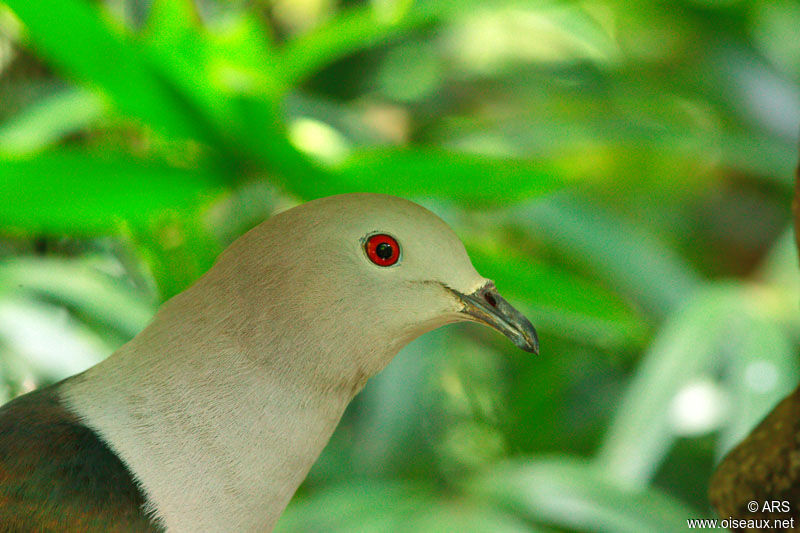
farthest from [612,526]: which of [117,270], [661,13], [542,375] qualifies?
[661,13]

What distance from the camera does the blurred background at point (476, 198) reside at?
1212mm

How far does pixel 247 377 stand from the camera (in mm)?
714

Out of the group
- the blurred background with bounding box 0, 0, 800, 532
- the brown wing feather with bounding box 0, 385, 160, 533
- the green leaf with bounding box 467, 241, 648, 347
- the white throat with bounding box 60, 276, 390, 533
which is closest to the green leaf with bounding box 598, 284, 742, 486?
the blurred background with bounding box 0, 0, 800, 532

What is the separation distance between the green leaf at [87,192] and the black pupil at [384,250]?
0.54 metres

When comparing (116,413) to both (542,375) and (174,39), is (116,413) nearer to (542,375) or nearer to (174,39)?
(174,39)

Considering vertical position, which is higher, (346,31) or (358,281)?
(346,31)

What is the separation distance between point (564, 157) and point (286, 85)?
2.68ft

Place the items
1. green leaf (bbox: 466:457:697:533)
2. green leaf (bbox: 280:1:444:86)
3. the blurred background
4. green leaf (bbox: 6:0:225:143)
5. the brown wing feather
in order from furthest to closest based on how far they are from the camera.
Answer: green leaf (bbox: 280:1:444:86) < green leaf (bbox: 466:457:697:533) < the blurred background < green leaf (bbox: 6:0:225:143) < the brown wing feather

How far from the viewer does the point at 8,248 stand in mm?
1382

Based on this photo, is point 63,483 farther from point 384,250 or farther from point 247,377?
point 384,250

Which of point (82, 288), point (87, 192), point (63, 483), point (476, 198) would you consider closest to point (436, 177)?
point (476, 198)

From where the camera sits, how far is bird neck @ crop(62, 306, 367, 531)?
69 centimetres

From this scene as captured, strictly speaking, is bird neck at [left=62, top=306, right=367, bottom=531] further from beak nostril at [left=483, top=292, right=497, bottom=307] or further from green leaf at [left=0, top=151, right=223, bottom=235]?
green leaf at [left=0, top=151, right=223, bottom=235]

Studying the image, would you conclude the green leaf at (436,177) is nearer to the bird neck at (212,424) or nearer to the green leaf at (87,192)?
the green leaf at (87,192)
